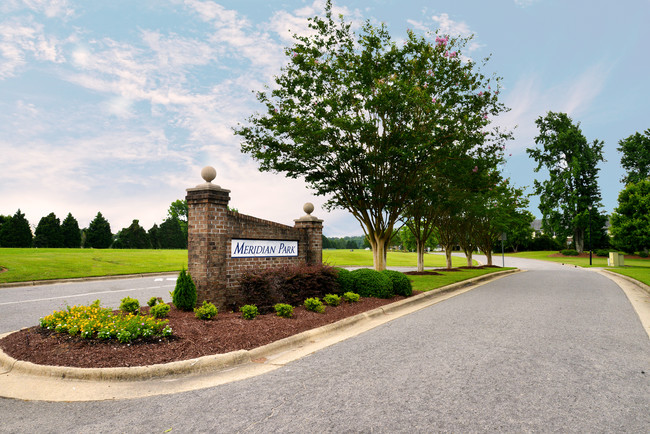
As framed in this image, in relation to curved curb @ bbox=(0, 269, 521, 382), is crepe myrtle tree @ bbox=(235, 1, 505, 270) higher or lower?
higher

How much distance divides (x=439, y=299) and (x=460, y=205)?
946 centimetres

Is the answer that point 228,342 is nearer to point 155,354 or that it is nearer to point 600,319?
point 155,354

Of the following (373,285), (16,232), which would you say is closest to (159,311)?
(373,285)

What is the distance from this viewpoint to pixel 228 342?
19.1 feet

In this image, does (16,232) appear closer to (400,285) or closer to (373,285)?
(373,285)

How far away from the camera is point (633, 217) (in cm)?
3981

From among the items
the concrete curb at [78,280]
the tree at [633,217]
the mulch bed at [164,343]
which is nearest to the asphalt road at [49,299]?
the concrete curb at [78,280]

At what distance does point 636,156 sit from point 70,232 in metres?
89.9

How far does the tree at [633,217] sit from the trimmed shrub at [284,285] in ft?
138

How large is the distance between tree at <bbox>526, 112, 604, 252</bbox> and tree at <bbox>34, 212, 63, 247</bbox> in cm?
7407

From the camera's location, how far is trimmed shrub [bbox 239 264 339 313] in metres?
8.70

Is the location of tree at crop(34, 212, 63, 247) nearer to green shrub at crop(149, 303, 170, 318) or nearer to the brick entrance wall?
the brick entrance wall

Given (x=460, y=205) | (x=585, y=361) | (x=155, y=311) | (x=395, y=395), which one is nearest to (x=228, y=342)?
(x=155, y=311)

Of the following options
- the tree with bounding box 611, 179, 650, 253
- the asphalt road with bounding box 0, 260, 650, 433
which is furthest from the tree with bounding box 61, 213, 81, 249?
the tree with bounding box 611, 179, 650, 253
